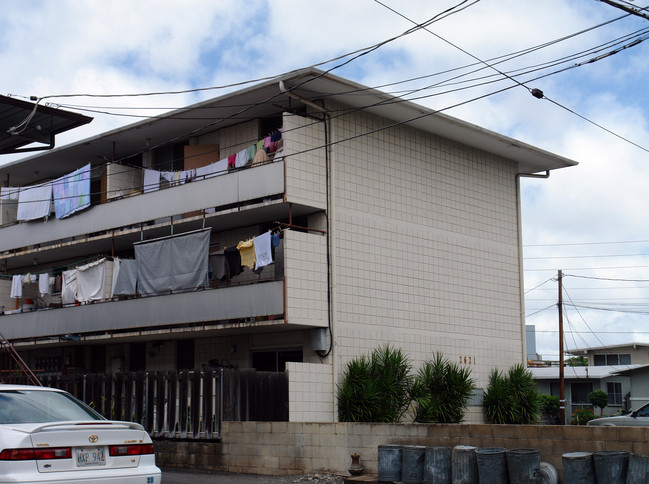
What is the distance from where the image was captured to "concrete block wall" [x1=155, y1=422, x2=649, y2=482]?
13750 mm

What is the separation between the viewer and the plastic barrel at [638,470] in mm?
12273

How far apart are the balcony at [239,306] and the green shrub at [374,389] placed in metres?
1.68

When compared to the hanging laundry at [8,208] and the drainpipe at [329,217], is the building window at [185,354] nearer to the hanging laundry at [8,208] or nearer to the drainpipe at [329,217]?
the drainpipe at [329,217]

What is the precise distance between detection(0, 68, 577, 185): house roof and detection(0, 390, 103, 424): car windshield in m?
12.7

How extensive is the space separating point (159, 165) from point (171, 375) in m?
10.5

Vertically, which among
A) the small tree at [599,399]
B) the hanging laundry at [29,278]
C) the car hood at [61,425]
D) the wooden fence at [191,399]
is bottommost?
the small tree at [599,399]

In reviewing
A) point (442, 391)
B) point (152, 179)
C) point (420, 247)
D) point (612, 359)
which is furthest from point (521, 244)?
point (612, 359)

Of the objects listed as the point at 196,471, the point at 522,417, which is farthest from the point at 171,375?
the point at 522,417

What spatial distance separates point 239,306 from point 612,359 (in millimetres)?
34057

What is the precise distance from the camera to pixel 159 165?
29094 millimetres

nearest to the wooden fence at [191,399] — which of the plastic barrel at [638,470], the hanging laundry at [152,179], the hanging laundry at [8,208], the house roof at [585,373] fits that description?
the hanging laundry at [152,179]

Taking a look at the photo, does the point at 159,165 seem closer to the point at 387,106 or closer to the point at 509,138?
the point at 387,106

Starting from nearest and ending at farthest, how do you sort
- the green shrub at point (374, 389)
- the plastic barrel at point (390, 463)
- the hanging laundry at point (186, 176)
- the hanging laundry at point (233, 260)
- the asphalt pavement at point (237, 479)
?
the plastic barrel at point (390, 463), the asphalt pavement at point (237, 479), the green shrub at point (374, 389), the hanging laundry at point (233, 260), the hanging laundry at point (186, 176)

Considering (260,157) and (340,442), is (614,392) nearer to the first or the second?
(260,157)
